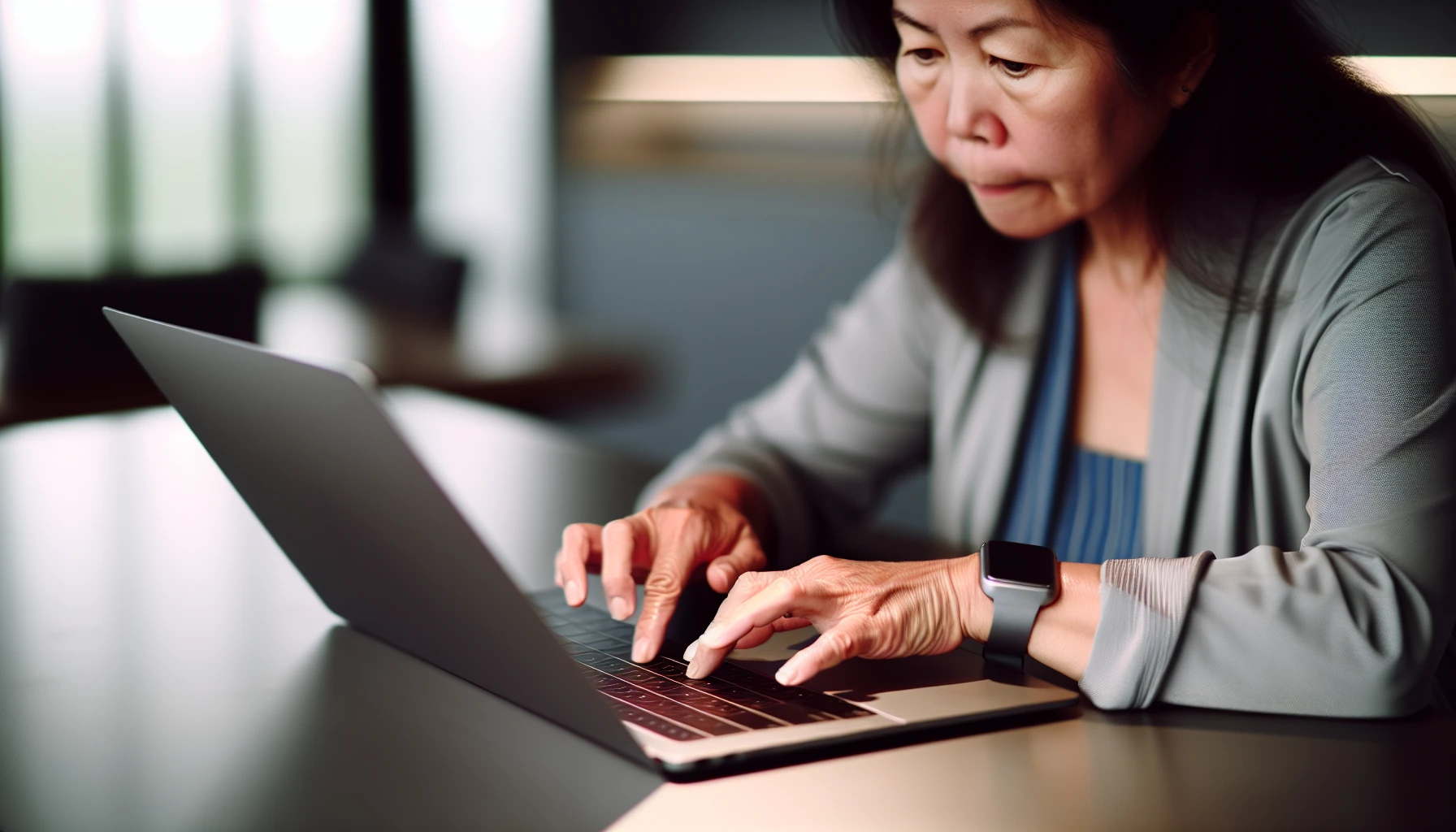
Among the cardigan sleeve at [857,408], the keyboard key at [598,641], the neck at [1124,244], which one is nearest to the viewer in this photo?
the keyboard key at [598,641]

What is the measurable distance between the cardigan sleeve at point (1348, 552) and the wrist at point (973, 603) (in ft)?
0.23

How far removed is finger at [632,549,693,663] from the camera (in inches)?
32.5

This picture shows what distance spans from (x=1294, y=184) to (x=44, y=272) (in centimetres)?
441

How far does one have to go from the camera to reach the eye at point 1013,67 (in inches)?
38.7

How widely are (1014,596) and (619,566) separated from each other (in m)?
0.29

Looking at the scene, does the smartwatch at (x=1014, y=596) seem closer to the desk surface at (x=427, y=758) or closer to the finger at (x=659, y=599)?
the desk surface at (x=427, y=758)

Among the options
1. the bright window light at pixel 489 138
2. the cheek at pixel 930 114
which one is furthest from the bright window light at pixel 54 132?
the cheek at pixel 930 114

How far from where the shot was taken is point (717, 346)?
4109 mm

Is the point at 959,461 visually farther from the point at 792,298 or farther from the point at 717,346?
the point at 717,346

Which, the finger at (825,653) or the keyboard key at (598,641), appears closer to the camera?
the finger at (825,653)

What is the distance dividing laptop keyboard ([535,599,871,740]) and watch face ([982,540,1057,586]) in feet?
0.47

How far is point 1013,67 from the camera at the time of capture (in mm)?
990

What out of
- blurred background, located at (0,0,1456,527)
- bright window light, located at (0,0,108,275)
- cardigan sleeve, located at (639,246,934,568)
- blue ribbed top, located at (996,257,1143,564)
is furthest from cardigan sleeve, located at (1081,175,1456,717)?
bright window light, located at (0,0,108,275)

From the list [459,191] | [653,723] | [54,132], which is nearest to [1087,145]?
[653,723]
